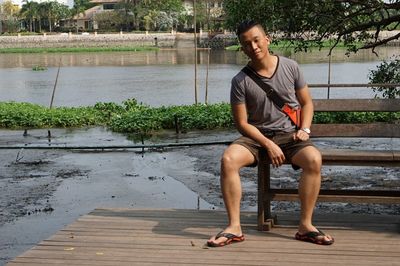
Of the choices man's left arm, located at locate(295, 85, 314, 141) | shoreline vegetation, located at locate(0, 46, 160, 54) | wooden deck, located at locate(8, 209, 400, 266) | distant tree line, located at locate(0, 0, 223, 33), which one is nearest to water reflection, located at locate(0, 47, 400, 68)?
shoreline vegetation, located at locate(0, 46, 160, 54)

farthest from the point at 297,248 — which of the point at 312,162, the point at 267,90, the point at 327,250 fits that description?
the point at 267,90

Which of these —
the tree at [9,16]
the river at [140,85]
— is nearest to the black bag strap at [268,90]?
the river at [140,85]

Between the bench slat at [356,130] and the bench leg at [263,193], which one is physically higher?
the bench slat at [356,130]

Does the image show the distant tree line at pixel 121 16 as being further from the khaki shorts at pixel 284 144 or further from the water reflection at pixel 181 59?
the khaki shorts at pixel 284 144

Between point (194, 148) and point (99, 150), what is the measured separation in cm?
189

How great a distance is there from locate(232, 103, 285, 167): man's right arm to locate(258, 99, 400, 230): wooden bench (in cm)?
13

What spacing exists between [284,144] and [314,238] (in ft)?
2.37

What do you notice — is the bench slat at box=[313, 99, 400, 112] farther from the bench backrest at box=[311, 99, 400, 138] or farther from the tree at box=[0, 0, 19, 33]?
the tree at box=[0, 0, 19, 33]

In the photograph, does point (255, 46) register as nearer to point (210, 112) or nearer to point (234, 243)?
point (234, 243)

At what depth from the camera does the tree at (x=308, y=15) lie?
10.3 meters

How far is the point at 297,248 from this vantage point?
4.70m

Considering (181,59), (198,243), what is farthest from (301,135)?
(181,59)

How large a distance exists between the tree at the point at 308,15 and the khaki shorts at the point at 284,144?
559 centimetres

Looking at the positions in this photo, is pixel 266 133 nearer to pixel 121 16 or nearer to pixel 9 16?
pixel 121 16
